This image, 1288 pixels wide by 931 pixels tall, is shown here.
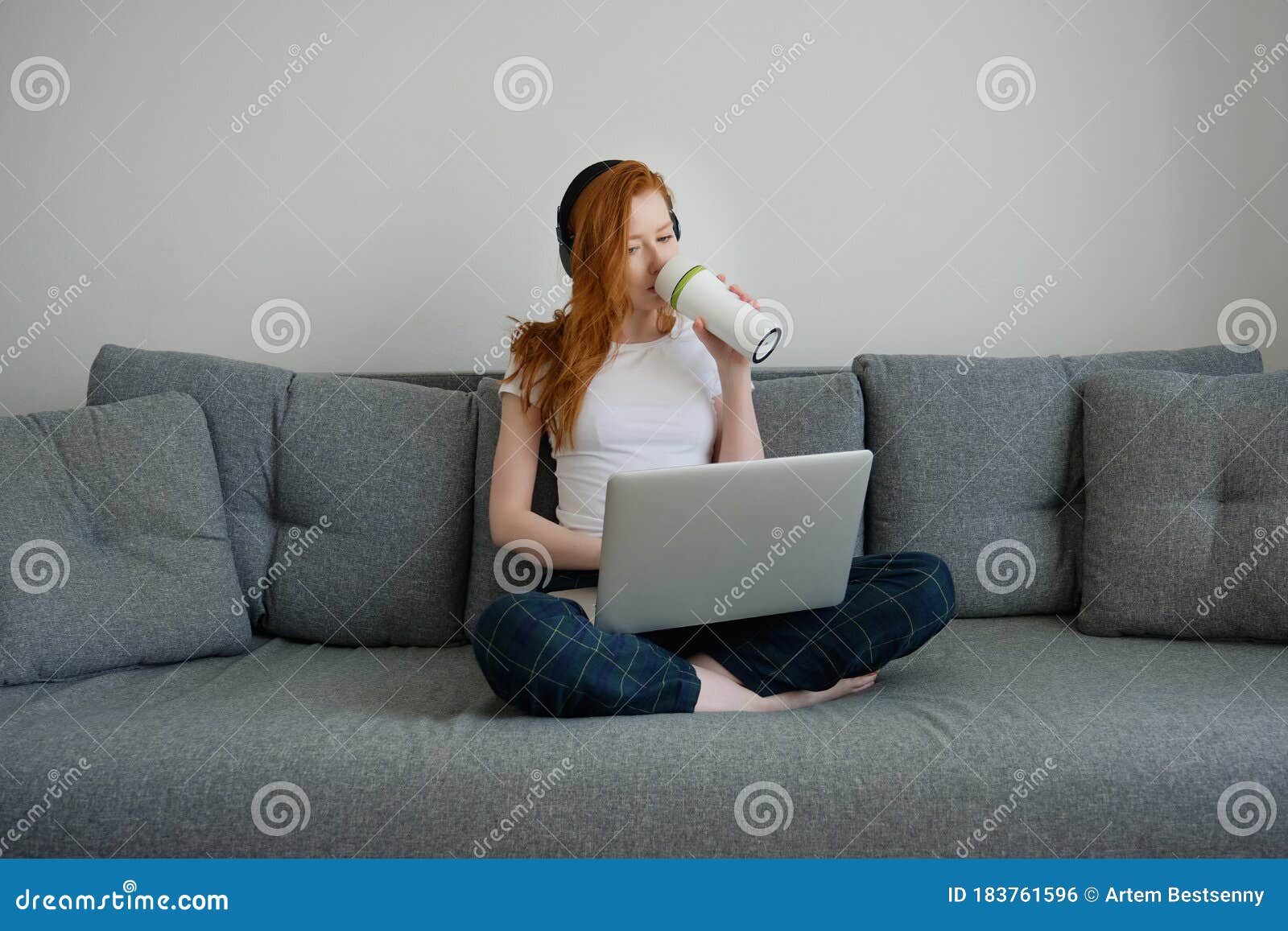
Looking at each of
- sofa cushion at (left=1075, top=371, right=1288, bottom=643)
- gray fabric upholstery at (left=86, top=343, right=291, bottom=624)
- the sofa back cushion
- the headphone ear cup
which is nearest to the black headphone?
the headphone ear cup

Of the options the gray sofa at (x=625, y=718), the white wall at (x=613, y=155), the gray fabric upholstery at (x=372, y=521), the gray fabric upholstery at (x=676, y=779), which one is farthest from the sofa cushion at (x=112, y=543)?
the white wall at (x=613, y=155)

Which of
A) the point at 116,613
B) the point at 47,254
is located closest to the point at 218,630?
the point at 116,613

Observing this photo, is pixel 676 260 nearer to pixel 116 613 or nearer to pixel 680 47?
pixel 680 47

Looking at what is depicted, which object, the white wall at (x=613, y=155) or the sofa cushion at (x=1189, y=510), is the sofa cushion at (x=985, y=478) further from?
the white wall at (x=613, y=155)

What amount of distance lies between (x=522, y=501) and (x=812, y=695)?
57 centimetres

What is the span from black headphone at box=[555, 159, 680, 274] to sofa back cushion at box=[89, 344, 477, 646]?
0.35 metres

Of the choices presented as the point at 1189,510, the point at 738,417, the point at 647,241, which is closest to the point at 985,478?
the point at 1189,510

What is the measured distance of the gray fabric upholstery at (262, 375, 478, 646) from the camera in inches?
70.8

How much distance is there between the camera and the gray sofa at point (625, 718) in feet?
3.91

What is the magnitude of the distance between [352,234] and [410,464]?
69 cm

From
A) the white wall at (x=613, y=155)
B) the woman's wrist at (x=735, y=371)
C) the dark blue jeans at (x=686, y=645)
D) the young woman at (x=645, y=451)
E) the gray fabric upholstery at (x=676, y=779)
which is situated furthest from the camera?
the white wall at (x=613, y=155)

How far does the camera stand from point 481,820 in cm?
119

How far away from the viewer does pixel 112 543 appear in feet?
5.50

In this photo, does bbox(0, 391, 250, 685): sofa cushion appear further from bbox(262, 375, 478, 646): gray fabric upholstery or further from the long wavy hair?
the long wavy hair
